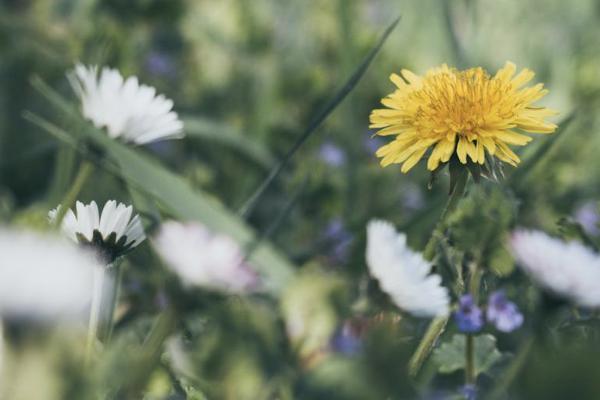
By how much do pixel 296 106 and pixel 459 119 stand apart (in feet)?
2.75

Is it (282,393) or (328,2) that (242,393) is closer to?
(282,393)

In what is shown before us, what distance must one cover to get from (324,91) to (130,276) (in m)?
0.66

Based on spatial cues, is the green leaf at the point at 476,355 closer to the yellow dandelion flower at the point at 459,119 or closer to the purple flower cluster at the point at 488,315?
the purple flower cluster at the point at 488,315

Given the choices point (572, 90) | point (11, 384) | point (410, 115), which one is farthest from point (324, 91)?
point (11, 384)

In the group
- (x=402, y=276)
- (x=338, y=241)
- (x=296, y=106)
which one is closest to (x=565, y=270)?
(x=402, y=276)

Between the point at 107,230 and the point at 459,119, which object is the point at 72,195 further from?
the point at 459,119

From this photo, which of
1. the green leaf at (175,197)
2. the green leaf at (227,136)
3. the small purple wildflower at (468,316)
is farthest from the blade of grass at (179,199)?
the green leaf at (227,136)

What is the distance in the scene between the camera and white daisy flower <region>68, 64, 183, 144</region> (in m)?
0.55

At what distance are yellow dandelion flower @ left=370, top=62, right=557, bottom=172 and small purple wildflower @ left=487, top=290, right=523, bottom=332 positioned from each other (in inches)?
3.5

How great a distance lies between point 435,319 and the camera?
1.68 ft

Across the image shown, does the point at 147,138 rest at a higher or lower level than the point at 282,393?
higher

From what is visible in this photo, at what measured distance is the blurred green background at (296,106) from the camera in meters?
0.87

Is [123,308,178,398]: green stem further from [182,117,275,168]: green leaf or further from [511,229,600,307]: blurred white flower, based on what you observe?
[182,117,275,168]: green leaf

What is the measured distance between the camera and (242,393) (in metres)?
0.32
